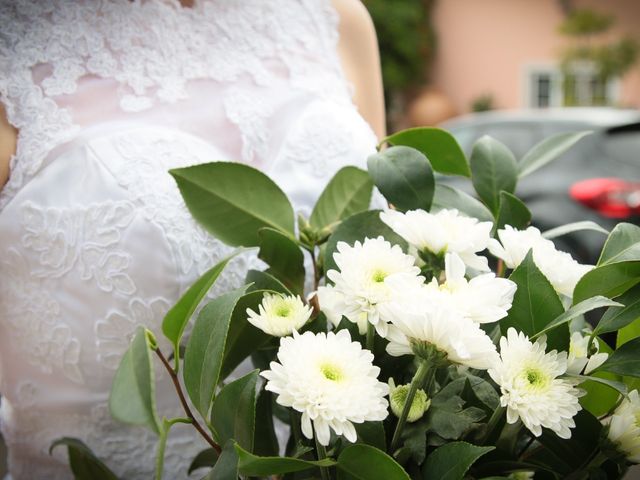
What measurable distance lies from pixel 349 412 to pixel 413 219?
6.3 inches

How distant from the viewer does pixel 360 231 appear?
56 cm

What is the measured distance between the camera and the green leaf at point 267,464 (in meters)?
0.42

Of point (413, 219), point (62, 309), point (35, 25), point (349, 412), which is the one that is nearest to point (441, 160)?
point (413, 219)

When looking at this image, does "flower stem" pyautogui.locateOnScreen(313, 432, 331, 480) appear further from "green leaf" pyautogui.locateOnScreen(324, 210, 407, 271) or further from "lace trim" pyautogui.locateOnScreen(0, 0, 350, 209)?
"lace trim" pyautogui.locateOnScreen(0, 0, 350, 209)

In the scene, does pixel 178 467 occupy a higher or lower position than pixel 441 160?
lower

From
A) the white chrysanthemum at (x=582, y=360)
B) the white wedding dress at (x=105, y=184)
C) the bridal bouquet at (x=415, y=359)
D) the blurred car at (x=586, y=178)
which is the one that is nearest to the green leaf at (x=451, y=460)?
the bridal bouquet at (x=415, y=359)

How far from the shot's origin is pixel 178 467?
92 cm

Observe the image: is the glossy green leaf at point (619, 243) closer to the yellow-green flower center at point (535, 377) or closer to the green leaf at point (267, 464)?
the yellow-green flower center at point (535, 377)

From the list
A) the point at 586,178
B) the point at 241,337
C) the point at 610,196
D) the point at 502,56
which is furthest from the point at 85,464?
the point at 502,56

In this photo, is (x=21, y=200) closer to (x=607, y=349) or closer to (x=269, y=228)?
(x=269, y=228)

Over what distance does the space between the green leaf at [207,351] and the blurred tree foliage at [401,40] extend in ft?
40.1

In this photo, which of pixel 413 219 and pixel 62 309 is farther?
pixel 62 309

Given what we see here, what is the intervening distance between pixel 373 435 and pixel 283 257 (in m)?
0.18

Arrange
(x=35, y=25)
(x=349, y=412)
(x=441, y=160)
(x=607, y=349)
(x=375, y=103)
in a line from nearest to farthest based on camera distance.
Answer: (x=349, y=412) → (x=607, y=349) → (x=441, y=160) → (x=35, y=25) → (x=375, y=103)
